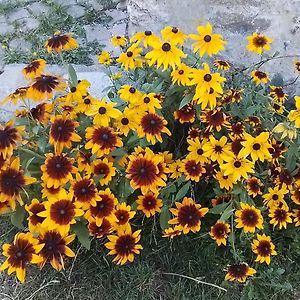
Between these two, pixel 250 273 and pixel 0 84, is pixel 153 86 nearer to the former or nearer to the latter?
pixel 250 273

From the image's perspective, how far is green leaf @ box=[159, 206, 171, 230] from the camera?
1.86 metres

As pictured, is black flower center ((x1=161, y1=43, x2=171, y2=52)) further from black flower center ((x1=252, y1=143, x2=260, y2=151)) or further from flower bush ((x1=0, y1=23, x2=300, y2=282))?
black flower center ((x1=252, y1=143, x2=260, y2=151))

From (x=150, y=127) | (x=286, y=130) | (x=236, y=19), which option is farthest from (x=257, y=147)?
(x=236, y=19)

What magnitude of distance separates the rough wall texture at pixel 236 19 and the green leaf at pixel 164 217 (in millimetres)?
1013

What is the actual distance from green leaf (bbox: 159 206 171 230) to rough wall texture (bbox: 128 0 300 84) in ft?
3.32

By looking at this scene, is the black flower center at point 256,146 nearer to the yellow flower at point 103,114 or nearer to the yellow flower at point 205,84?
the yellow flower at point 205,84

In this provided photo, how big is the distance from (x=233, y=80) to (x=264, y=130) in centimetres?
44

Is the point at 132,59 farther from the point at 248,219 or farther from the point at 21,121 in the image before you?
the point at 248,219

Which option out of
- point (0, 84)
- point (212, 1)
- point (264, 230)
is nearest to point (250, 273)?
point (264, 230)

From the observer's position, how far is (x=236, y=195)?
1.87 m

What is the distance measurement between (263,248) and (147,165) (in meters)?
0.46

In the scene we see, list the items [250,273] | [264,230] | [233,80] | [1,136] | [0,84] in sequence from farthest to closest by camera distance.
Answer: [0,84], [233,80], [264,230], [250,273], [1,136]

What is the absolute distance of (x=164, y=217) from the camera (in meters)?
1.86

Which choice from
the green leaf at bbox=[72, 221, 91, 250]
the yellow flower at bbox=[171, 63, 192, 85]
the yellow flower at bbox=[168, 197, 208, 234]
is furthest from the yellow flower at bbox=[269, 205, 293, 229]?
the green leaf at bbox=[72, 221, 91, 250]
